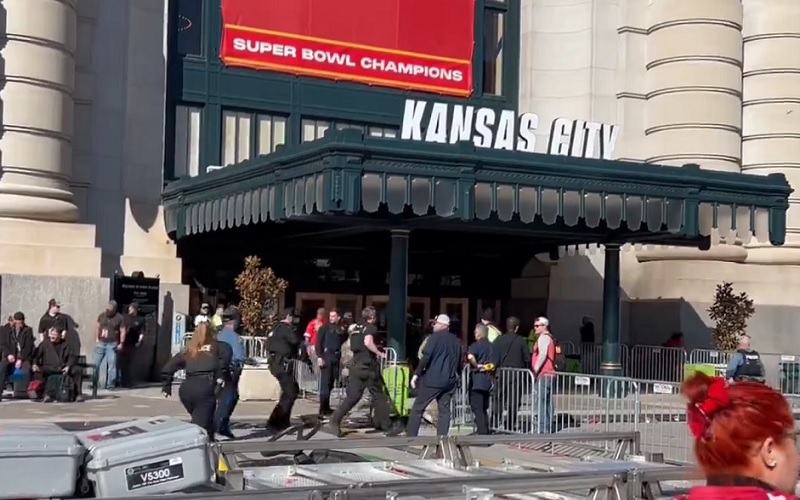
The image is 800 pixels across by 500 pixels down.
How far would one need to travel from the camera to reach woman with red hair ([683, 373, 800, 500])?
2785mm

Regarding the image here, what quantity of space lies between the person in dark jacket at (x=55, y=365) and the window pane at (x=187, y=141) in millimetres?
8226

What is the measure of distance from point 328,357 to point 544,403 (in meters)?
3.96

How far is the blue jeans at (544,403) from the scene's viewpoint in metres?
15.7

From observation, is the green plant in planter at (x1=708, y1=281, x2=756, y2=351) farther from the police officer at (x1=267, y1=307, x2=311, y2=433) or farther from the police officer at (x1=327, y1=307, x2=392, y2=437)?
the police officer at (x1=267, y1=307, x2=311, y2=433)

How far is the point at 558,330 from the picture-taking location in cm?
2978

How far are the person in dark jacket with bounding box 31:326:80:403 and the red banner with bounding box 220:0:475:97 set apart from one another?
987 cm

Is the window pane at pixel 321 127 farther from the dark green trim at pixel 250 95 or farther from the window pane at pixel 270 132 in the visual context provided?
the window pane at pixel 270 132

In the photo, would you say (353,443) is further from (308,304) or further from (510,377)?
(308,304)

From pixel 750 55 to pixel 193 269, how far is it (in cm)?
1613

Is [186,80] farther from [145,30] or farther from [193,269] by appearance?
[193,269]

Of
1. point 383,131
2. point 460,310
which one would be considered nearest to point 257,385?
point 383,131

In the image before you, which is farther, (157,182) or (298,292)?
(298,292)

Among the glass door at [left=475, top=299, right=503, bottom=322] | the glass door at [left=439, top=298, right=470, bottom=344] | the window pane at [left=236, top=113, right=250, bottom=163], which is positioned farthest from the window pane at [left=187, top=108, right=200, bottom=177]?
the glass door at [left=475, top=299, right=503, bottom=322]

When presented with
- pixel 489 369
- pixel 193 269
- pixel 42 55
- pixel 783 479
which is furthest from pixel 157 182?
pixel 783 479
